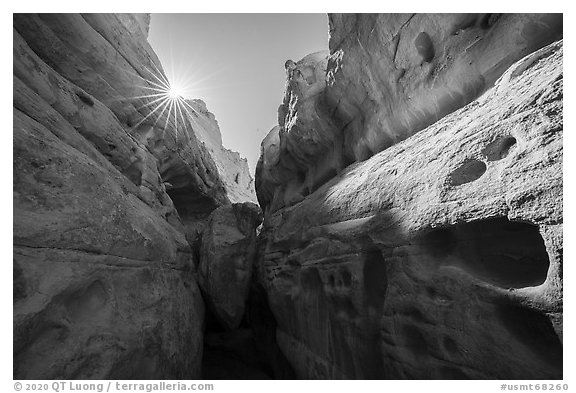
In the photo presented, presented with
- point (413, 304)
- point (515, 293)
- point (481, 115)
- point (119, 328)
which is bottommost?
point (119, 328)

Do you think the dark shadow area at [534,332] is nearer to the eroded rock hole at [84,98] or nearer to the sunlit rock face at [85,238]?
the sunlit rock face at [85,238]

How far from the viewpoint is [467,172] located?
3801 mm

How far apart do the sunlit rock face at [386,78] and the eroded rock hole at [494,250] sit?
2704 mm

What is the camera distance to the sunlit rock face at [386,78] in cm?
456

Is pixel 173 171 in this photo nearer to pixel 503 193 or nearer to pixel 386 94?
pixel 386 94

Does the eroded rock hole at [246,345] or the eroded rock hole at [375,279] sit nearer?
the eroded rock hole at [375,279]

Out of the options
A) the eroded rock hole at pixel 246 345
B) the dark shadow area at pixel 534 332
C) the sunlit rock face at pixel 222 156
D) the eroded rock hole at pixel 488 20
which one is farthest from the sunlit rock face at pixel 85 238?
the sunlit rock face at pixel 222 156

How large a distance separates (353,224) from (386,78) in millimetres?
3914

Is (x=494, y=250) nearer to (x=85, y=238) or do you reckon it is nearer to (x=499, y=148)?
(x=499, y=148)

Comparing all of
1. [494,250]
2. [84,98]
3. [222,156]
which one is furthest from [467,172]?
[222,156]

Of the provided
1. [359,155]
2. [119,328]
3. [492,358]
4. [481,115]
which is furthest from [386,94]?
[119,328]

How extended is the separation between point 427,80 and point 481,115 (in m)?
2.12

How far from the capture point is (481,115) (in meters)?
3.94

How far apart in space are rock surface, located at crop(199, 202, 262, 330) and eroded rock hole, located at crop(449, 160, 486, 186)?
7900 mm
